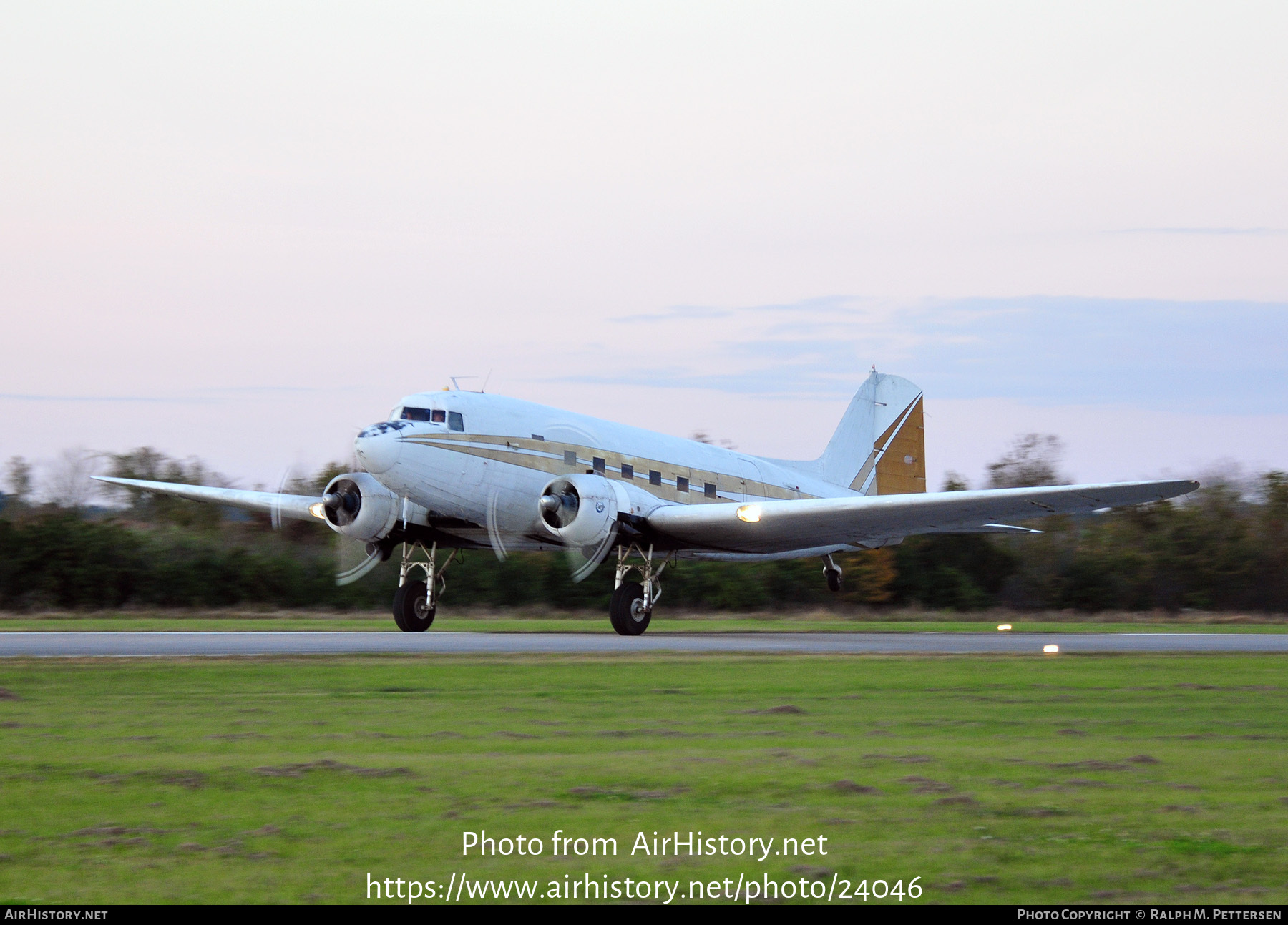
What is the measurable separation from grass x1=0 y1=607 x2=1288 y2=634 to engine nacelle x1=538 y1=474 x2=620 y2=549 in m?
3.15

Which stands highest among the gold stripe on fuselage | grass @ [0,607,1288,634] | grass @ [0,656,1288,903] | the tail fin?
the tail fin

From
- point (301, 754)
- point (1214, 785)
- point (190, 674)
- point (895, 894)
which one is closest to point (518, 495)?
point (190, 674)

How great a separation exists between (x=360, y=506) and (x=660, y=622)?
36.2 ft

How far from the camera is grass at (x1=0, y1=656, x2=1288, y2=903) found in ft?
18.0

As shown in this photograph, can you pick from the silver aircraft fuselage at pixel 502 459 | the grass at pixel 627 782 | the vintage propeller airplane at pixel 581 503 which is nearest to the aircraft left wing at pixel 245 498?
the vintage propeller airplane at pixel 581 503

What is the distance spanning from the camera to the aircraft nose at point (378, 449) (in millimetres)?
22625

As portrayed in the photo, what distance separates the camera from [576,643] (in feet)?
68.2

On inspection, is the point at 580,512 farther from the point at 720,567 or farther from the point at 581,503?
the point at 720,567

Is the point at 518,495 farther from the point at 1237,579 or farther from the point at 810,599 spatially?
the point at 1237,579

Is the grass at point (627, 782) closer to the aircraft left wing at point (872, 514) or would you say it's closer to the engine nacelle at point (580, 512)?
the aircraft left wing at point (872, 514)

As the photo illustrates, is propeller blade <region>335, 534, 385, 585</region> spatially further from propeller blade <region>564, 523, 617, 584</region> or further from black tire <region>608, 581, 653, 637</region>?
black tire <region>608, 581, 653, 637</region>

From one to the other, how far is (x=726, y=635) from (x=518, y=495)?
5063mm

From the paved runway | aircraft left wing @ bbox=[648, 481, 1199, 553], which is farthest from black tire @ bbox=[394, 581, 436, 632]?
aircraft left wing @ bbox=[648, 481, 1199, 553]
